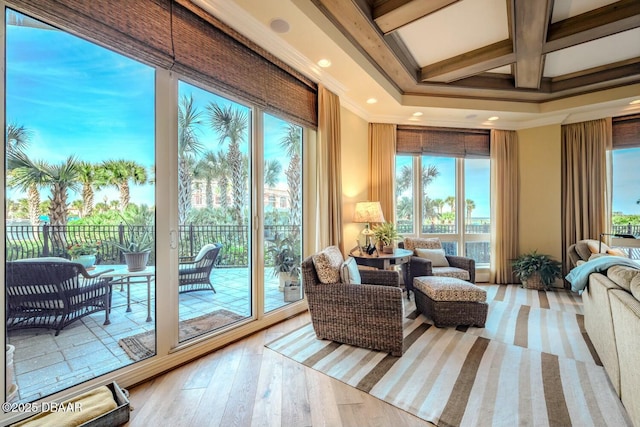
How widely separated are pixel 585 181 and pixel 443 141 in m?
2.29

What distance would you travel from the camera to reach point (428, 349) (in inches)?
94.3

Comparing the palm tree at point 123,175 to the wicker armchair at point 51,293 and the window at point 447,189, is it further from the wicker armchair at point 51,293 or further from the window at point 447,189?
the window at point 447,189

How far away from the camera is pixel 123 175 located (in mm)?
1959

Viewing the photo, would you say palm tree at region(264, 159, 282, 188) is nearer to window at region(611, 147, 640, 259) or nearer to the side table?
the side table

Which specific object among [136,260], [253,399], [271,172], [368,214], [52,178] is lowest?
[253,399]

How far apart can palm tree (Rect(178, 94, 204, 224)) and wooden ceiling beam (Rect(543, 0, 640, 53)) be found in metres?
3.65

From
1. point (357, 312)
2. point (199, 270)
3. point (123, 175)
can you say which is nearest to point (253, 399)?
point (357, 312)

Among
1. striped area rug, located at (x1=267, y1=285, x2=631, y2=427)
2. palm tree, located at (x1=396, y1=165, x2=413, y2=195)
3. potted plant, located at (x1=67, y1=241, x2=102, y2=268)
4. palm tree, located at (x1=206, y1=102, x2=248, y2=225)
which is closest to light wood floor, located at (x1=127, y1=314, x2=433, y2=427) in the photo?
striped area rug, located at (x1=267, y1=285, x2=631, y2=427)

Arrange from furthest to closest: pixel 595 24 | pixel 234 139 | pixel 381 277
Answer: pixel 381 277 → pixel 234 139 → pixel 595 24

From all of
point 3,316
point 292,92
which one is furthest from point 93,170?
point 292,92

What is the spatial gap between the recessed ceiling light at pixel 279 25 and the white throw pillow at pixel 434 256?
130 inches

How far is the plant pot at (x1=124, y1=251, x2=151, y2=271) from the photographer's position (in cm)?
200

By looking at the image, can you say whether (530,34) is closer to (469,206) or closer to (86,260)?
(469,206)

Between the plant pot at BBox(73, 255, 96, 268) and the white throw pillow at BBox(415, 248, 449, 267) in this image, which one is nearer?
the plant pot at BBox(73, 255, 96, 268)
